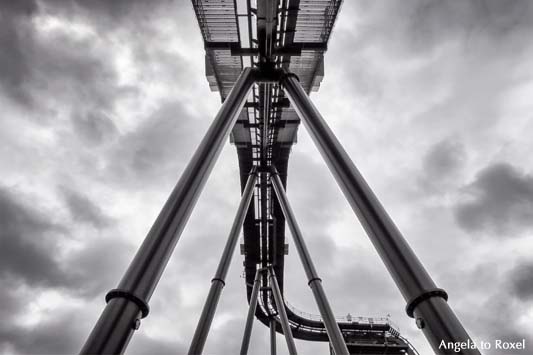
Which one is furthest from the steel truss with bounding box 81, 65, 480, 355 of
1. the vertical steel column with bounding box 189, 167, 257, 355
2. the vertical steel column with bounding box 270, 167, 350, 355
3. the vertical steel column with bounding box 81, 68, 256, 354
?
the vertical steel column with bounding box 189, 167, 257, 355

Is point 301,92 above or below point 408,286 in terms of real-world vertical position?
Result: above

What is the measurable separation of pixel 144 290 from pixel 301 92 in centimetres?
571

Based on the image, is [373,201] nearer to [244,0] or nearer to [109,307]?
[109,307]

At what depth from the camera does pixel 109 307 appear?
2.65 metres

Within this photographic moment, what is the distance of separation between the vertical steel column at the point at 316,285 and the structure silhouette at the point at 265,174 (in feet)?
0.11

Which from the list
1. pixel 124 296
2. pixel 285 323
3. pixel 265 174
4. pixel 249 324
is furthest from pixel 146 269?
pixel 249 324

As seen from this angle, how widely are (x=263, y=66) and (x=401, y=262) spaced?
6.71 m

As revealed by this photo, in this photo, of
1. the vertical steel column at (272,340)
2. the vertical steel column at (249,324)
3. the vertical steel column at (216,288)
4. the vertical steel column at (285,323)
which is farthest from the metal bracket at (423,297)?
the vertical steel column at (272,340)

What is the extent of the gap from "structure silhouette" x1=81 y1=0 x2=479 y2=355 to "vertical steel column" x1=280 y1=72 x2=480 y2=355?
1 cm

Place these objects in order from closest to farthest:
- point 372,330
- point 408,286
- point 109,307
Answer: point 109,307 → point 408,286 → point 372,330

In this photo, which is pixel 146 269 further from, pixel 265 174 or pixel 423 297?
pixel 265 174

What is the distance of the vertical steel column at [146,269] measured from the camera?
2.47m

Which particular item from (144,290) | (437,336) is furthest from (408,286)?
(144,290)

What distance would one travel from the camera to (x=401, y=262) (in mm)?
3232
